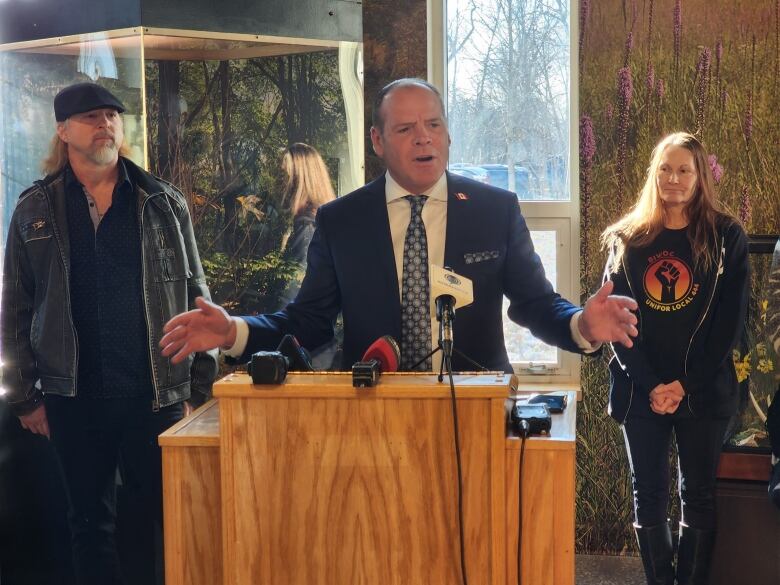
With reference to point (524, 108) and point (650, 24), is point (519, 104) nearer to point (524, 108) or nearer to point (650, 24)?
point (524, 108)

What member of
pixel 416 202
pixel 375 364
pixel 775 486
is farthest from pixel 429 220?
pixel 775 486

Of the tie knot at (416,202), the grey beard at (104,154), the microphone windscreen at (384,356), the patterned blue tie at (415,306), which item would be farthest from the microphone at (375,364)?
the grey beard at (104,154)

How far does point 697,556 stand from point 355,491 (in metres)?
1.87

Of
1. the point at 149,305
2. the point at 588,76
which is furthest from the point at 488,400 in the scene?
the point at 588,76

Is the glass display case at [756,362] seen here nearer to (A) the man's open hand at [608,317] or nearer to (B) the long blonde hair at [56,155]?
(A) the man's open hand at [608,317]

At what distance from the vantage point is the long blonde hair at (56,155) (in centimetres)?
315

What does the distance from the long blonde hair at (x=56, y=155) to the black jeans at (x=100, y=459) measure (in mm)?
759

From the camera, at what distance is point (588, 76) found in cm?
371

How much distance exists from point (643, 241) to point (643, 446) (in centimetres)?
68

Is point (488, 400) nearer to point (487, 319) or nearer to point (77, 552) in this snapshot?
point (487, 319)

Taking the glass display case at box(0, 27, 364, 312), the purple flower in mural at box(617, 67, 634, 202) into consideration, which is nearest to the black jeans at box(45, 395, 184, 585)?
the glass display case at box(0, 27, 364, 312)

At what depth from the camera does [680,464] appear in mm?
3178

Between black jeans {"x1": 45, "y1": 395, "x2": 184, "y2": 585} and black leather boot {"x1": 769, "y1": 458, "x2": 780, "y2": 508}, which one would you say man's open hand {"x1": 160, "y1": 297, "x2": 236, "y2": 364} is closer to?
black jeans {"x1": 45, "y1": 395, "x2": 184, "y2": 585}

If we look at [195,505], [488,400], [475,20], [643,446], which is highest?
[475,20]
